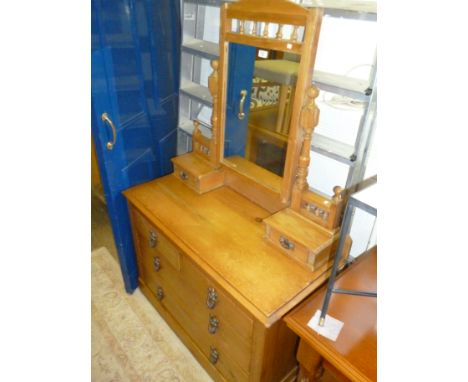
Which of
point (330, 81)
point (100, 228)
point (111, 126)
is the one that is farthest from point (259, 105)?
point (100, 228)

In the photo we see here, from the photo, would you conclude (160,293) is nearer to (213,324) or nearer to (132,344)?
(132,344)

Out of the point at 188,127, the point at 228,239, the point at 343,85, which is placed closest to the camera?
the point at 343,85

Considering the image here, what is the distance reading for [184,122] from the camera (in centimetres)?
207

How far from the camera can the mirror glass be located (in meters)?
1.31

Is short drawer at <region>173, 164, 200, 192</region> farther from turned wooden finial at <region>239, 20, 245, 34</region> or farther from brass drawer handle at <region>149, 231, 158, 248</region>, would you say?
turned wooden finial at <region>239, 20, 245, 34</region>

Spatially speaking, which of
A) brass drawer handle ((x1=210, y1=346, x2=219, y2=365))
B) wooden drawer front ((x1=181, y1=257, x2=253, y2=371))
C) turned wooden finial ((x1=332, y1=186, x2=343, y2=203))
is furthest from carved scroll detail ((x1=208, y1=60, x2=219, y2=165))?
brass drawer handle ((x1=210, y1=346, x2=219, y2=365))

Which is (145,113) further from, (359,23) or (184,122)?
(359,23)

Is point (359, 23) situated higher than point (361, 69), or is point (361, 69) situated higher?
point (359, 23)

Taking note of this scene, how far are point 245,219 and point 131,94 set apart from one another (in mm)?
876

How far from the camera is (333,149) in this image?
1.30m
